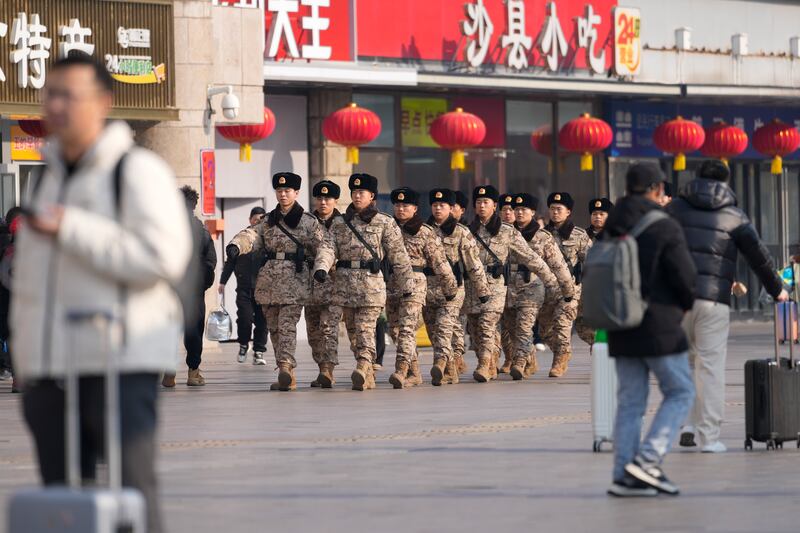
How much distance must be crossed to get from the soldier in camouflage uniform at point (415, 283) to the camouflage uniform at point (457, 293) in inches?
4.0

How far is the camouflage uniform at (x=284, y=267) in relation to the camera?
1767 centimetres

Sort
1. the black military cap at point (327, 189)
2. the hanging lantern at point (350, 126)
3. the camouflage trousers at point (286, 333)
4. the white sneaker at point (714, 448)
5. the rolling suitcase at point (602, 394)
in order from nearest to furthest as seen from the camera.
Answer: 1. the rolling suitcase at point (602, 394)
2. the white sneaker at point (714, 448)
3. the camouflage trousers at point (286, 333)
4. the black military cap at point (327, 189)
5. the hanging lantern at point (350, 126)

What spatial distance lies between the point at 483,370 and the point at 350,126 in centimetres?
767

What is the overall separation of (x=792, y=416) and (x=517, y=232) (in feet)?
26.1

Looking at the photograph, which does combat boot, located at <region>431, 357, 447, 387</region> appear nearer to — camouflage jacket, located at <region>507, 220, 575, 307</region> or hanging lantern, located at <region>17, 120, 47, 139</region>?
camouflage jacket, located at <region>507, 220, 575, 307</region>

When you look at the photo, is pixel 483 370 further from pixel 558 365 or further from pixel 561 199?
pixel 561 199

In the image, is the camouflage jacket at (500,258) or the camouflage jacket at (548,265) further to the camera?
the camouflage jacket at (548,265)

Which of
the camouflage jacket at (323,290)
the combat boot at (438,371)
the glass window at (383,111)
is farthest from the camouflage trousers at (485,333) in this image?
the glass window at (383,111)

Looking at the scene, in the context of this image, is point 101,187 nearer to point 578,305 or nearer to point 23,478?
point 23,478

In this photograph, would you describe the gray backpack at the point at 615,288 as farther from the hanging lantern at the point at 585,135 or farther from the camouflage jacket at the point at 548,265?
the hanging lantern at the point at 585,135

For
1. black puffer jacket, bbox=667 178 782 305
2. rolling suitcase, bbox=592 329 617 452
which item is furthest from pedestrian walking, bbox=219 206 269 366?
black puffer jacket, bbox=667 178 782 305

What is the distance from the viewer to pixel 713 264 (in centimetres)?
1168

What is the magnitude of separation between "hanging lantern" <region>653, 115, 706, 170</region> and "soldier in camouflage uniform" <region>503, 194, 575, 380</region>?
11.0 meters

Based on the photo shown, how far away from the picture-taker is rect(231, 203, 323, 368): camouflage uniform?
1767 cm
